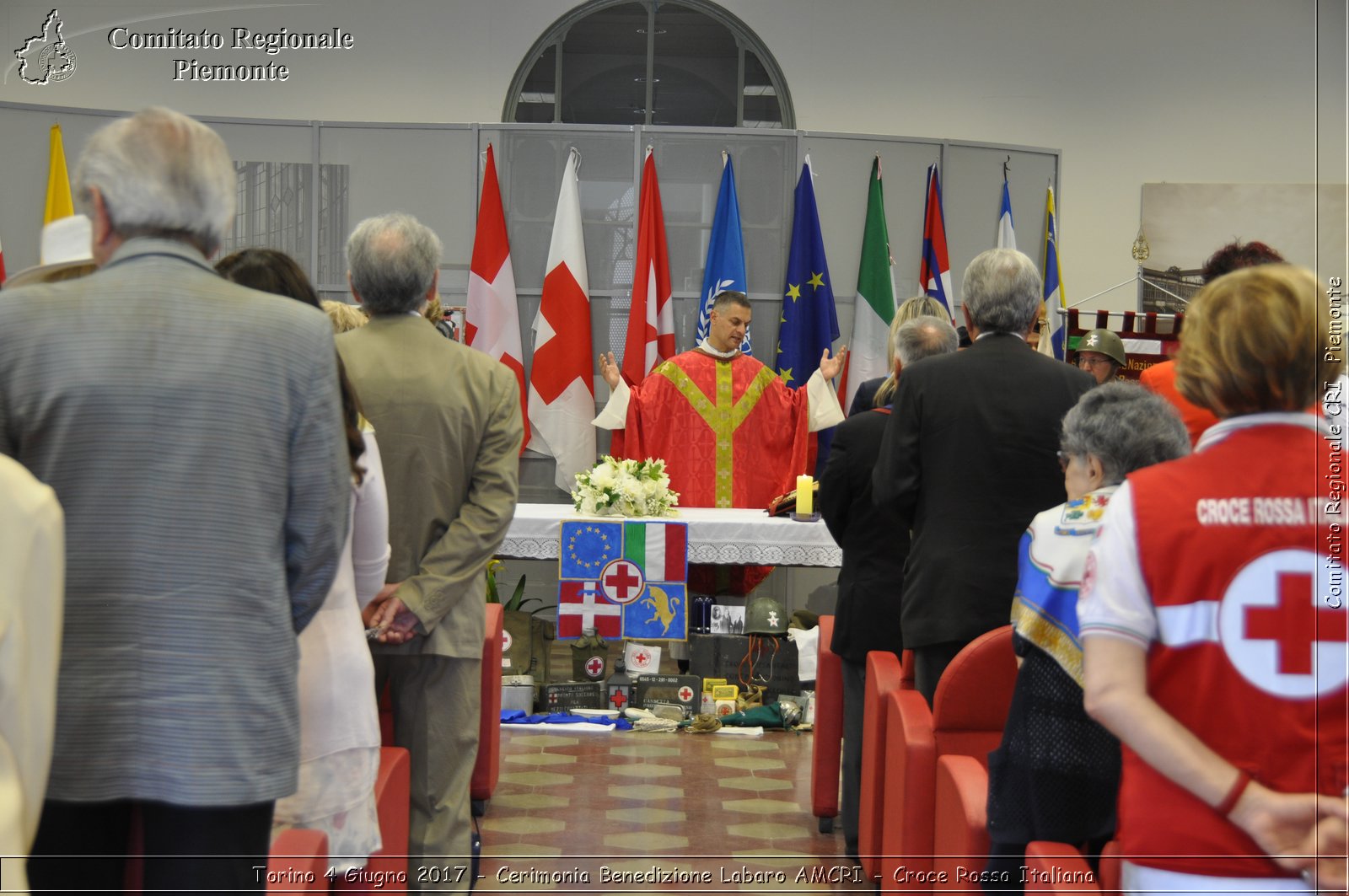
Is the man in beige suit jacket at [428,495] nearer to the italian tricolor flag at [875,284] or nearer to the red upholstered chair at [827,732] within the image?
the red upholstered chair at [827,732]

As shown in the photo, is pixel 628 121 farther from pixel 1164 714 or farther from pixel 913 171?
pixel 1164 714

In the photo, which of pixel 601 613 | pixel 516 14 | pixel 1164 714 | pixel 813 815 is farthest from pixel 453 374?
pixel 516 14

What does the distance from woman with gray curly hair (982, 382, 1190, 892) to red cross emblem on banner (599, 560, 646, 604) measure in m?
3.49

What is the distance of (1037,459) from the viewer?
336cm

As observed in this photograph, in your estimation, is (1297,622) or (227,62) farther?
(227,62)

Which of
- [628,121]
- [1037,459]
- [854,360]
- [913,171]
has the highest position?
[628,121]

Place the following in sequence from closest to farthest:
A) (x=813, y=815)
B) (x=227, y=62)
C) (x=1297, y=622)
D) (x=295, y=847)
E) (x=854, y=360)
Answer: (x=1297, y=622)
(x=295, y=847)
(x=813, y=815)
(x=854, y=360)
(x=227, y=62)

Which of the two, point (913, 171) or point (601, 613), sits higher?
point (913, 171)

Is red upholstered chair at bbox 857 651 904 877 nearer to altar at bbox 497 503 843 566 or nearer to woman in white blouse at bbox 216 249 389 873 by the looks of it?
woman in white blouse at bbox 216 249 389 873

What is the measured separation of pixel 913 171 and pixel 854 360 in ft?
4.38

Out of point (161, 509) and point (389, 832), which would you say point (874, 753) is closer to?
point (389, 832)

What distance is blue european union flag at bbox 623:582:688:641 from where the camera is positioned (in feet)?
19.0

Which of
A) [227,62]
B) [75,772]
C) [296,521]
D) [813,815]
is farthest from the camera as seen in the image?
[227,62]

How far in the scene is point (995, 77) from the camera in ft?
33.2
